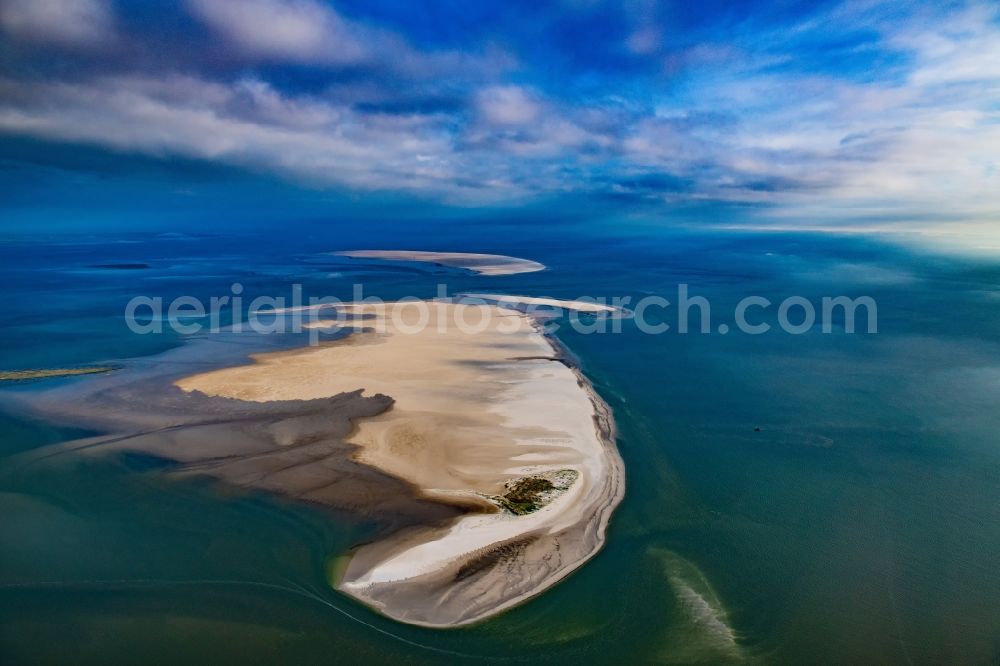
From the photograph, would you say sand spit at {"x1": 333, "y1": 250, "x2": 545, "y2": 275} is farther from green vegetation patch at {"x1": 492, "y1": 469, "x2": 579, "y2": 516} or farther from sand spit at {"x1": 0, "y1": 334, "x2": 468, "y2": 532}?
green vegetation patch at {"x1": 492, "y1": 469, "x2": 579, "y2": 516}

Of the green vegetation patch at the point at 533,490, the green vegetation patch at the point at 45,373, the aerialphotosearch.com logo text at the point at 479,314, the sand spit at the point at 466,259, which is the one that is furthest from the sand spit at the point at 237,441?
the sand spit at the point at 466,259

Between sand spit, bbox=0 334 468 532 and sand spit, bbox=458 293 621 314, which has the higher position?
sand spit, bbox=458 293 621 314

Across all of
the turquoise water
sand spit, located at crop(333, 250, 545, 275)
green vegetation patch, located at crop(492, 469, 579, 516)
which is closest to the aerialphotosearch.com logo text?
the turquoise water

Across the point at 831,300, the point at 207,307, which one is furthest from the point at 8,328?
the point at 831,300

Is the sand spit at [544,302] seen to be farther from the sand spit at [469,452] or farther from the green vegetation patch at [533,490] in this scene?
the green vegetation patch at [533,490]

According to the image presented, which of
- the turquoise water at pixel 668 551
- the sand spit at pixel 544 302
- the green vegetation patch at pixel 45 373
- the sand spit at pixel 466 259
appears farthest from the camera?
the sand spit at pixel 466 259

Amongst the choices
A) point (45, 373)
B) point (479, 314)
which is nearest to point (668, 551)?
point (479, 314)
